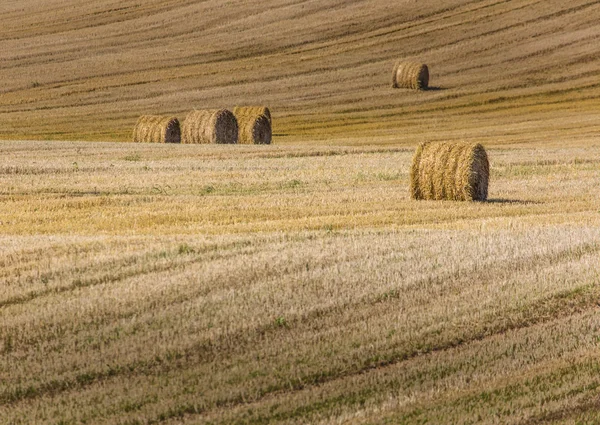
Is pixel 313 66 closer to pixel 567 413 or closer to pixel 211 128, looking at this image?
pixel 211 128

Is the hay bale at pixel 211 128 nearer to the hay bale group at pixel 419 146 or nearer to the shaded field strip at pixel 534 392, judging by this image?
the hay bale group at pixel 419 146

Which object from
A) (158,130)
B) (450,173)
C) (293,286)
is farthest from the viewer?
(158,130)

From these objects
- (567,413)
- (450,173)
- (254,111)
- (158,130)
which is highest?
(254,111)

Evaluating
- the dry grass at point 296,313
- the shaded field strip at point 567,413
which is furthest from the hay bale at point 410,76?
the shaded field strip at point 567,413

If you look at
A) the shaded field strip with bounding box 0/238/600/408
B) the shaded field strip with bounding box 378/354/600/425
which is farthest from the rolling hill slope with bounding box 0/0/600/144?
the shaded field strip with bounding box 378/354/600/425

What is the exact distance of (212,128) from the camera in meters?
34.1

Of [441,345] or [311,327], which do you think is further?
[311,327]

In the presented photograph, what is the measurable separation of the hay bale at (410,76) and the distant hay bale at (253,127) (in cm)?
1522

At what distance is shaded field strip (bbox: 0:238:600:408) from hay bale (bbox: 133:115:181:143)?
24.0 m

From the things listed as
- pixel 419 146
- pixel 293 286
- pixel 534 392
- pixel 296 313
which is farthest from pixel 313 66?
pixel 534 392

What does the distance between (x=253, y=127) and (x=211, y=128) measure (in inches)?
54.9

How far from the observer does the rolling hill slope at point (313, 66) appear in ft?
145

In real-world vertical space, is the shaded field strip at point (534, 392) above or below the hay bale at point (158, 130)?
below

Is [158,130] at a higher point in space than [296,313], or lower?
higher
